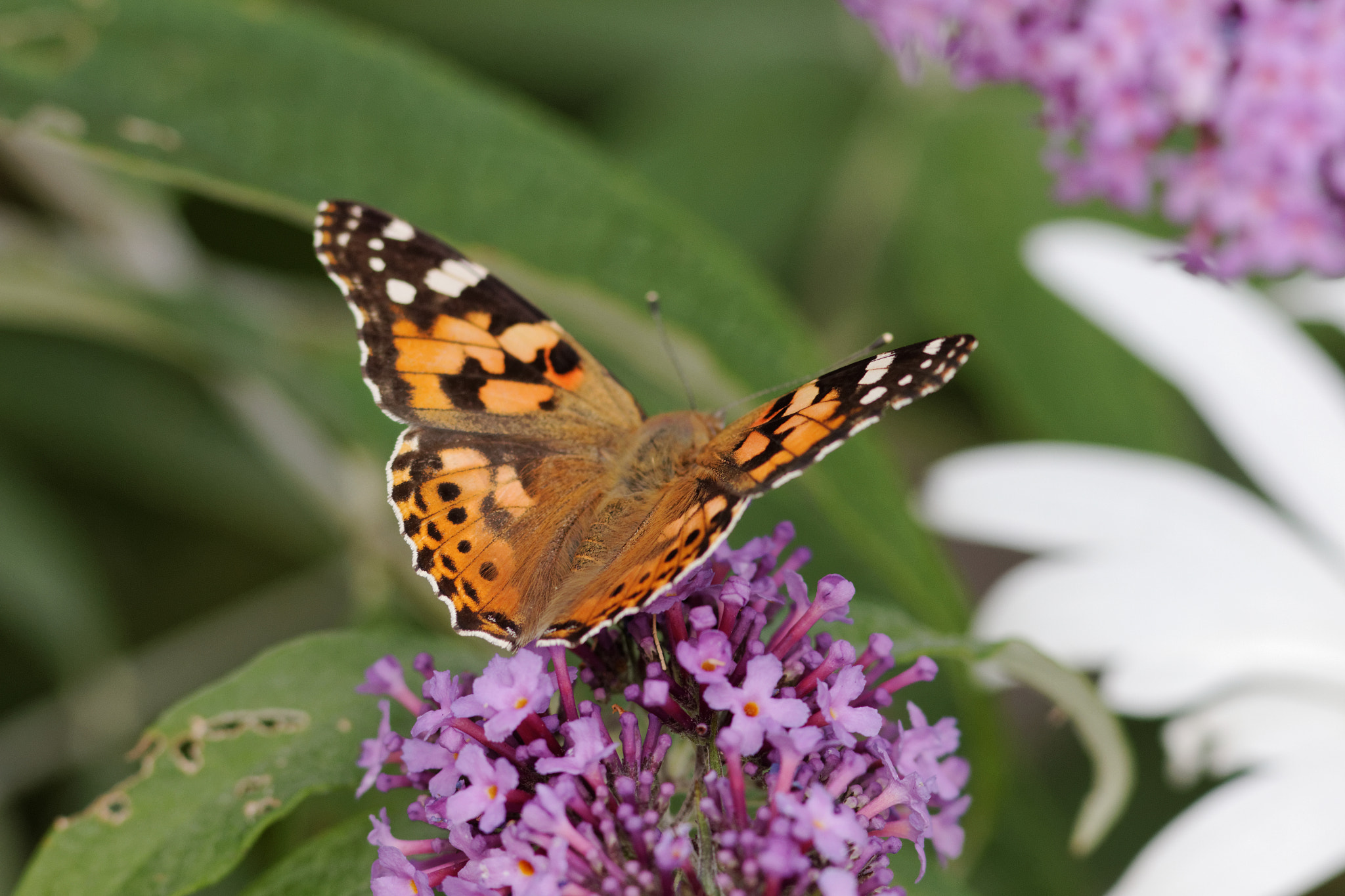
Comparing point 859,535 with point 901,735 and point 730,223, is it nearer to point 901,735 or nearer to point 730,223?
point 901,735

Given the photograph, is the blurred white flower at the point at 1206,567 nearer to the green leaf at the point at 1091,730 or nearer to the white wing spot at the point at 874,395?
the green leaf at the point at 1091,730

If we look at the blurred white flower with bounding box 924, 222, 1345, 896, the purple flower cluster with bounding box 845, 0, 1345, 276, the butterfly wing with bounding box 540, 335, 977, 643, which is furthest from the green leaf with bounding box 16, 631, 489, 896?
the purple flower cluster with bounding box 845, 0, 1345, 276

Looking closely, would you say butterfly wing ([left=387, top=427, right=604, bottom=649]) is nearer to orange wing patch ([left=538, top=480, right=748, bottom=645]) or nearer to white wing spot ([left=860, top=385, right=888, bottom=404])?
orange wing patch ([left=538, top=480, right=748, bottom=645])

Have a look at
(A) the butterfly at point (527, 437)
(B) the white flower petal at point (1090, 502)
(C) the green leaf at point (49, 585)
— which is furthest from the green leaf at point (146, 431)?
(B) the white flower petal at point (1090, 502)

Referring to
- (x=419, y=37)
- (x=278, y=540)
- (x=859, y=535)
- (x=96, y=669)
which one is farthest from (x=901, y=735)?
(x=419, y=37)

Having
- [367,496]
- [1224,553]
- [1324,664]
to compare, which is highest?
[367,496]

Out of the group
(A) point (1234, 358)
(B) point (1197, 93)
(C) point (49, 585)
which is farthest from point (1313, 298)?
(C) point (49, 585)

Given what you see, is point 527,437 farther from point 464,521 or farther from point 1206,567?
point 1206,567
